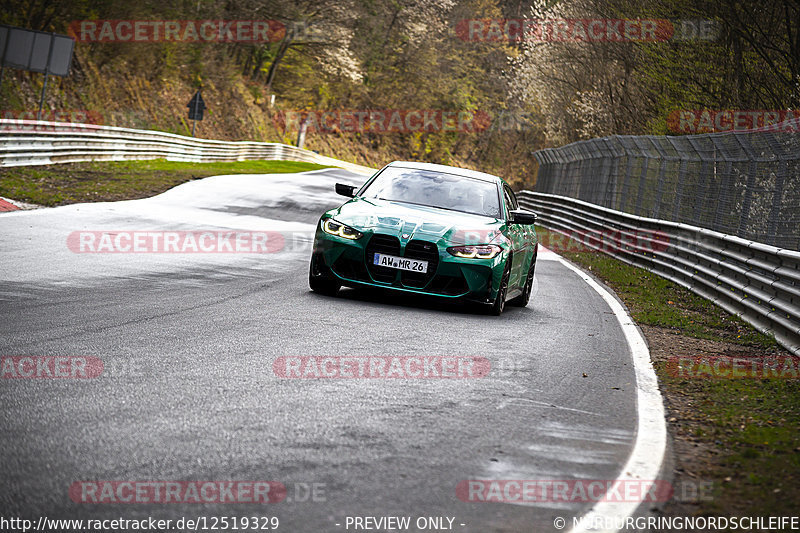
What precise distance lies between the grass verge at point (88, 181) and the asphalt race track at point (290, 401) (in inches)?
320

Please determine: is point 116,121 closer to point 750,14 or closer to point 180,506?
point 750,14

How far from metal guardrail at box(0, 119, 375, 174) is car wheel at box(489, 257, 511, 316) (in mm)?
15175

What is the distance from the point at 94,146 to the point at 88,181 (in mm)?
6709

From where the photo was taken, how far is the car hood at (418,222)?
9.90m

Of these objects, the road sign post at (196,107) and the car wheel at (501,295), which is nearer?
the car wheel at (501,295)

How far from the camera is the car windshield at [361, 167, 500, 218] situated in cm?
1102

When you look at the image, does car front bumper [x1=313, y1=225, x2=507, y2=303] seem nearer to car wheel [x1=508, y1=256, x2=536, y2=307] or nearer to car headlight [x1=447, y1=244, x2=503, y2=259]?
car headlight [x1=447, y1=244, x2=503, y2=259]

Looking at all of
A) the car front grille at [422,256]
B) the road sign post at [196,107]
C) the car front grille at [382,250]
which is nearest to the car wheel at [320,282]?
the car front grille at [382,250]

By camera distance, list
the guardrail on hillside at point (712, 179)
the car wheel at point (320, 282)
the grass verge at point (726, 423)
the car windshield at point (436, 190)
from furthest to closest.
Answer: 1. the guardrail on hillside at point (712, 179)
2. the car windshield at point (436, 190)
3. the car wheel at point (320, 282)
4. the grass verge at point (726, 423)

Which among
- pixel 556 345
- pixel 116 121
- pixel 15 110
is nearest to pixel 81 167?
pixel 15 110

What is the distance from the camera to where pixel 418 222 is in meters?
10.1

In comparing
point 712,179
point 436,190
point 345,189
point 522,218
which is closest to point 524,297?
point 522,218

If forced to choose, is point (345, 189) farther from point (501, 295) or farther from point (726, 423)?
point (726, 423)

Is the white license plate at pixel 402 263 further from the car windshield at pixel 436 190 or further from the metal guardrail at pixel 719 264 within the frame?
the metal guardrail at pixel 719 264
